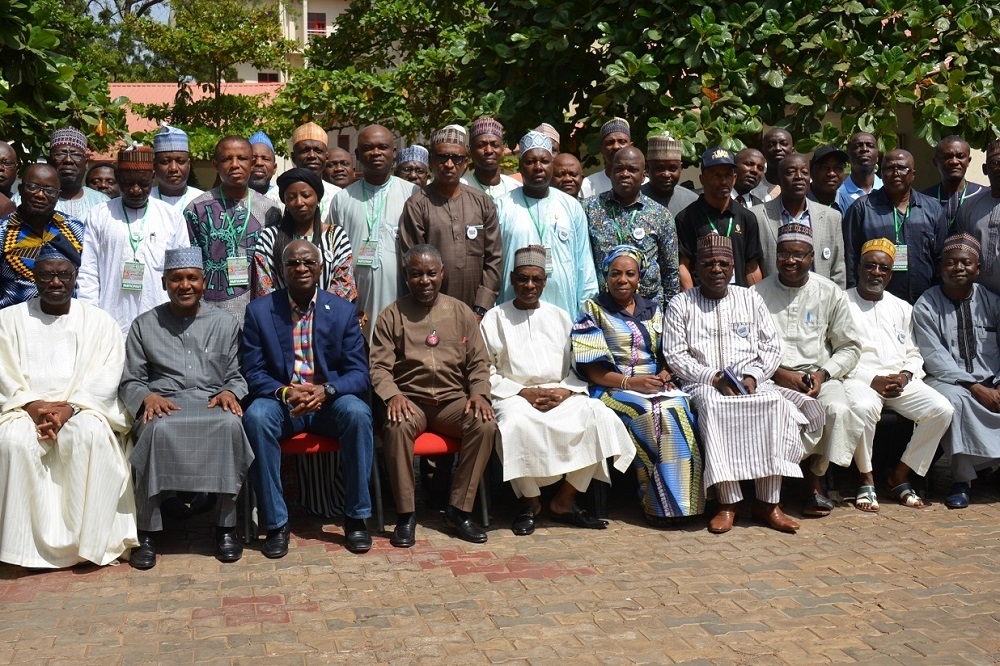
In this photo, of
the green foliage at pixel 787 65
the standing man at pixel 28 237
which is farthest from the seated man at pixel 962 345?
the standing man at pixel 28 237

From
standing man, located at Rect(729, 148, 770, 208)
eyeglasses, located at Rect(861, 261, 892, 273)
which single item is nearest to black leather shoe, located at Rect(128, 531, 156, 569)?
standing man, located at Rect(729, 148, 770, 208)

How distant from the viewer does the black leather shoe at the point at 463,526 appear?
657cm

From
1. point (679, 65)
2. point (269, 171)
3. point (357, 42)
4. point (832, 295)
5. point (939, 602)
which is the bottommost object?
point (939, 602)

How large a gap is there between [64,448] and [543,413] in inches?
107

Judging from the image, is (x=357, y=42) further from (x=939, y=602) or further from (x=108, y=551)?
(x=939, y=602)

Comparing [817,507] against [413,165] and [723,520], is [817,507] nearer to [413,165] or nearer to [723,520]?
[723,520]

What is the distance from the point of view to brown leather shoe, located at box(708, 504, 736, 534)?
6.75m

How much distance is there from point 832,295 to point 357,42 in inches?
440

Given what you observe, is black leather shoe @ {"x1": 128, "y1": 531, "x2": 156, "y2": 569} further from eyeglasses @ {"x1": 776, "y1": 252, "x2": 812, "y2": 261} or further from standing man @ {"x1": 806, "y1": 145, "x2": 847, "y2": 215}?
standing man @ {"x1": 806, "y1": 145, "x2": 847, "y2": 215}

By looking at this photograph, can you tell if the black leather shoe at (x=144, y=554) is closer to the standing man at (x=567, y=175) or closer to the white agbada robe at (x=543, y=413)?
the white agbada robe at (x=543, y=413)

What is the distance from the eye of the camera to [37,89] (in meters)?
8.55

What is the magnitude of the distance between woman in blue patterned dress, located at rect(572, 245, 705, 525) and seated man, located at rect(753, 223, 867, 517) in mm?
850

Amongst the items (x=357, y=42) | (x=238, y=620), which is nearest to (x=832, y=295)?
(x=238, y=620)

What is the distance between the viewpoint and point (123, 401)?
6.46 m
